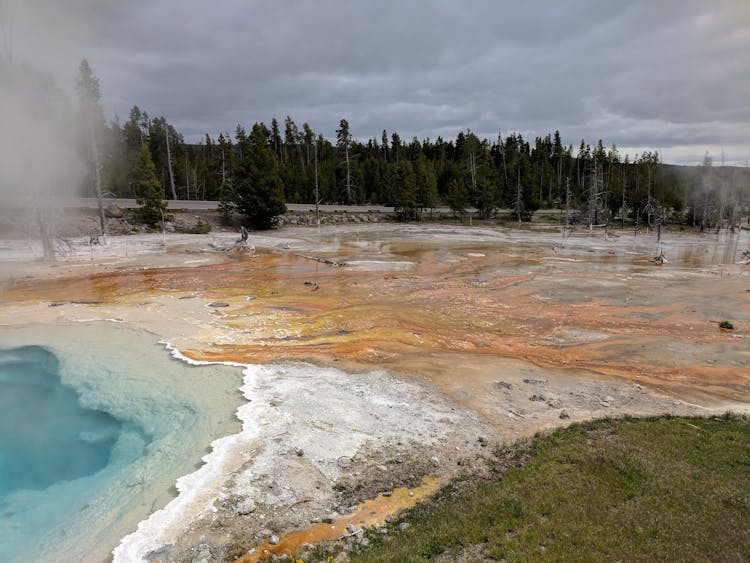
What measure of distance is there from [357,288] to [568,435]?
14073 mm

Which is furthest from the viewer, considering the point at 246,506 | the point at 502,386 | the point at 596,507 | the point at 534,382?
the point at 534,382

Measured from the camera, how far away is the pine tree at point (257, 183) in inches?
1799

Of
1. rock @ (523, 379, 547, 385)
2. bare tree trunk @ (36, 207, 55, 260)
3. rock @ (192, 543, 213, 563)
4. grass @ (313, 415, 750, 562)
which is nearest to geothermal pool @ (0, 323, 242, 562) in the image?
rock @ (192, 543, 213, 563)

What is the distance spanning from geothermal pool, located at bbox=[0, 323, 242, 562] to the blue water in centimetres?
2

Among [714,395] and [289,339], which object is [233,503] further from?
[714,395]

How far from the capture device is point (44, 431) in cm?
920

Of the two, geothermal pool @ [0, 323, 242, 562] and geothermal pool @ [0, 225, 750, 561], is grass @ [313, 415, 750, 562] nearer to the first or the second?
geothermal pool @ [0, 225, 750, 561]

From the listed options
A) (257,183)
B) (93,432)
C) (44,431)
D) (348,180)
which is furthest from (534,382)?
(348,180)

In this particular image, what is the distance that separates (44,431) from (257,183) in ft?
127

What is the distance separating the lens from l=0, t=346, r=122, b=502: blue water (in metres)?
7.88

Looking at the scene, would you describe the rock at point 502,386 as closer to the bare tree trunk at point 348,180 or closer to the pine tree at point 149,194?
the pine tree at point 149,194

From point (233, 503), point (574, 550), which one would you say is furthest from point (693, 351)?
point (233, 503)

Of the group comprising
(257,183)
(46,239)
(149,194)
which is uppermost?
Answer: (257,183)

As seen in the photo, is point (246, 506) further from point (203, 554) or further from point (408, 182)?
point (408, 182)
